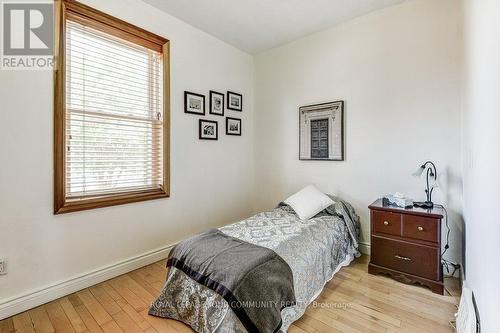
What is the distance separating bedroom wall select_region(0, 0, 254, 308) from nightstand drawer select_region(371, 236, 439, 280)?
6.52 feet

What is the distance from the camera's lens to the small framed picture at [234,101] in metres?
3.49

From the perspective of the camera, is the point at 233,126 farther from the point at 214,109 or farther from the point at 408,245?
the point at 408,245

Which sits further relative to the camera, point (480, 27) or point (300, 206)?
point (300, 206)

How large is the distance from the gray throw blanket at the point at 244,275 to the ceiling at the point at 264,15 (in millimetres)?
2473

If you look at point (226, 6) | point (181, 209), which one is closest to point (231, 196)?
point (181, 209)

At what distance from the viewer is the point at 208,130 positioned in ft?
10.5

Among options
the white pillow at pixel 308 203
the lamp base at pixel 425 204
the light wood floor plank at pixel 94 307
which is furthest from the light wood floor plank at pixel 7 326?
the lamp base at pixel 425 204

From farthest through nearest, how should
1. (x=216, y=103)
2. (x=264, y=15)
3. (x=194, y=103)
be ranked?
(x=216, y=103), (x=194, y=103), (x=264, y=15)

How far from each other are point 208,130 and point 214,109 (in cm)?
32

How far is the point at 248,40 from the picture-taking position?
3.41 metres

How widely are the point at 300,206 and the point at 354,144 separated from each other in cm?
103

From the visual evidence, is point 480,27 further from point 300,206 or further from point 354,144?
point 300,206

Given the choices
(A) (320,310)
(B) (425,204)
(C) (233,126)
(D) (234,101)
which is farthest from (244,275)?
(D) (234,101)

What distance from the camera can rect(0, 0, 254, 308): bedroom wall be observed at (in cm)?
182
